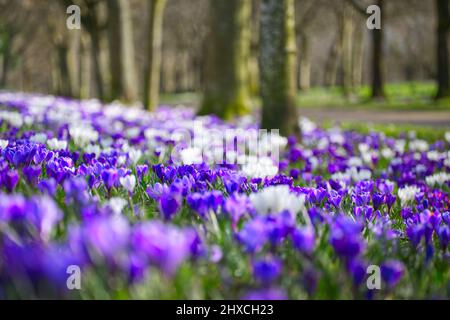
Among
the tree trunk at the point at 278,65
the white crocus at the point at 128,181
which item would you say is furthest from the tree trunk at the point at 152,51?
the white crocus at the point at 128,181

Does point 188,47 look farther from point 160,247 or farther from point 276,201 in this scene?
point 160,247

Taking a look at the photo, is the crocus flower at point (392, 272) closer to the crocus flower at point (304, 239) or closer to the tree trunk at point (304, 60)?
the crocus flower at point (304, 239)

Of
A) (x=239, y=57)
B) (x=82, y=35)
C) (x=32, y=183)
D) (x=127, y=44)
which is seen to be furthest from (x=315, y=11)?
(x=32, y=183)

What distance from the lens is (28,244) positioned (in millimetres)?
1615

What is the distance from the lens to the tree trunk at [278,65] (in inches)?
289

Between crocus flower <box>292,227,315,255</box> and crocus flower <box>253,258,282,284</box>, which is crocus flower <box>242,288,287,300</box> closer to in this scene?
crocus flower <box>253,258,282,284</box>

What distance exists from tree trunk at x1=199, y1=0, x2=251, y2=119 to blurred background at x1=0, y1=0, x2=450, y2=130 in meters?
0.05

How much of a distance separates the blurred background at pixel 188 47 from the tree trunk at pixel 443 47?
0.04 m

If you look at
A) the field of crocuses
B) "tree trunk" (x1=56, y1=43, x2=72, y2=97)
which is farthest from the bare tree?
the field of crocuses

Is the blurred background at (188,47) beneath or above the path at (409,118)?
above

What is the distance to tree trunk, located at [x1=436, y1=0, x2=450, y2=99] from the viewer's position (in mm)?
19766

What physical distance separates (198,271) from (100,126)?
5.18m

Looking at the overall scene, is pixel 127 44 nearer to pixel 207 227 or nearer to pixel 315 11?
pixel 207 227

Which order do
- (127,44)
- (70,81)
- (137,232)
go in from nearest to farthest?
(137,232), (127,44), (70,81)
